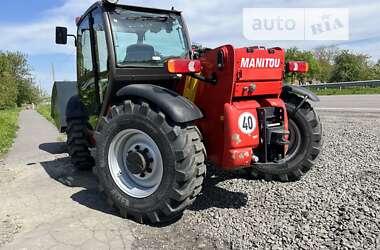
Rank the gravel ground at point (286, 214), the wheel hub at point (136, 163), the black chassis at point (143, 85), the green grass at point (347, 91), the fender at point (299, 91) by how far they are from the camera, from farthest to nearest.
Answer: the green grass at point (347, 91) → the fender at point (299, 91) → the wheel hub at point (136, 163) → the black chassis at point (143, 85) → the gravel ground at point (286, 214)

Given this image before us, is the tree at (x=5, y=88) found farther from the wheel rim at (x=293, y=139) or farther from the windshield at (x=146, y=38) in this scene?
the wheel rim at (x=293, y=139)

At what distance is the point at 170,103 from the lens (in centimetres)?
405

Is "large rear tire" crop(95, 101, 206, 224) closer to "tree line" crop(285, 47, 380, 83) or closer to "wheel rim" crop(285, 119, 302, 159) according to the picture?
"wheel rim" crop(285, 119, 302, 159)

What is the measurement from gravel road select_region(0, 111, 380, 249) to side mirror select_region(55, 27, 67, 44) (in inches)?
86.6

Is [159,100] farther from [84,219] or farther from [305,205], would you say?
[305,205]

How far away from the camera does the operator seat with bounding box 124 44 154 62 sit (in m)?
5.15

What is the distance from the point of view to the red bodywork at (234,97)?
4.10 metres

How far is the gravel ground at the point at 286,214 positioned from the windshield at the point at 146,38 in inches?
72.0

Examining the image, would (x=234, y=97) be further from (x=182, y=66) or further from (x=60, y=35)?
(x=60, y=35)

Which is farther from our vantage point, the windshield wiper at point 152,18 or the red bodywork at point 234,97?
the windshield wiper at point 152,18

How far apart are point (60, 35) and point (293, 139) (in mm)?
3882

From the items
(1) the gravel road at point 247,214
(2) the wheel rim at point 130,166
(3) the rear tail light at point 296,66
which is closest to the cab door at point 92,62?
(2) the wheel rim at point 130,166

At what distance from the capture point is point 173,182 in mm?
3996

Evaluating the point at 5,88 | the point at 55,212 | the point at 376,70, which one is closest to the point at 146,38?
the point at 55,212
